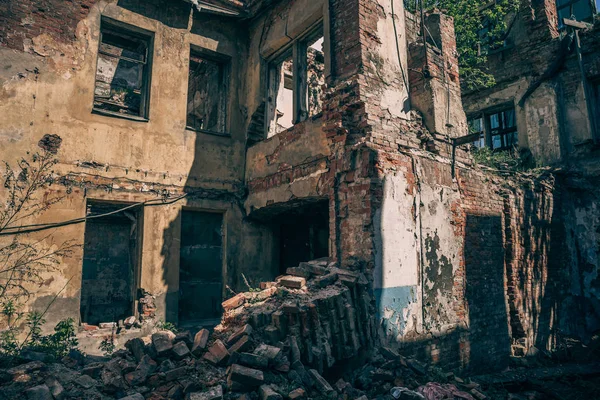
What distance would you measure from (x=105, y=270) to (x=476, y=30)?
42.7 ft

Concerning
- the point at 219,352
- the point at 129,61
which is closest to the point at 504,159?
the point at 219,352

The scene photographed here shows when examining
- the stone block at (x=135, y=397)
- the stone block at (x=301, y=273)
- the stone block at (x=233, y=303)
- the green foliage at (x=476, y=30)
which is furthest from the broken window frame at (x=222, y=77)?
the green foliage at (x=476, y=30)

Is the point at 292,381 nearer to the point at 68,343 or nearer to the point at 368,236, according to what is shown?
the point at 368,236

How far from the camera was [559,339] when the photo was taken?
320 inches

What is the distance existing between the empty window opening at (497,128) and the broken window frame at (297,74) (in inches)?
231

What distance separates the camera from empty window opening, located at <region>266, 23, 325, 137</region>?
23.6 ft

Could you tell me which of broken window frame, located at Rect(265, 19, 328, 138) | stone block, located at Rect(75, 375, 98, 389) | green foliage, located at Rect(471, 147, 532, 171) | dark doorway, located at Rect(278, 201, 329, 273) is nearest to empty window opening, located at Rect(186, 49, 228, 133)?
broken window frame, located at Rect(265, 19, 328, 138)

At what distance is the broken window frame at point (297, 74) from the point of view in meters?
7.13

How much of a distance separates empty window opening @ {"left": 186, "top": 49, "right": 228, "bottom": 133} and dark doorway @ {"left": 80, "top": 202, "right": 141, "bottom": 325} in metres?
3.64

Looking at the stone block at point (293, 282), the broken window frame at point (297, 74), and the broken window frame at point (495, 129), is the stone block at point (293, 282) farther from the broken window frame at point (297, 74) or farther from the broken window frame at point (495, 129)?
the broken window frame at point (495, 129)

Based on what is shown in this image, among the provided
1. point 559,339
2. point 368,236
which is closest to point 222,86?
point 368,236

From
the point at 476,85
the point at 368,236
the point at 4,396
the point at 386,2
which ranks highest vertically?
the point at 476,85

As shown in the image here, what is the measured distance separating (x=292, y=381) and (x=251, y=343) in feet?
1.90

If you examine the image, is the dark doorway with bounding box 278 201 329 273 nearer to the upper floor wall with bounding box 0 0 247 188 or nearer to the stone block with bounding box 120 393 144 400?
the upper floor wall with bounding box 0 0 247 188
